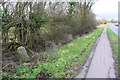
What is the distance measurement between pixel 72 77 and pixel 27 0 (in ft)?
18.9

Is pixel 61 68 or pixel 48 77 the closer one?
pixel 48 77

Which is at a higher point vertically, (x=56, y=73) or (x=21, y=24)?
(x=21, y=24)

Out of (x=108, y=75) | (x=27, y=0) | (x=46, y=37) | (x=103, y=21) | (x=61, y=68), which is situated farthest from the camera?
(x=103, y=21)

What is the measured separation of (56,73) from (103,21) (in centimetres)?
6741

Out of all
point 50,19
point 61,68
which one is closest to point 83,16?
point 50,19

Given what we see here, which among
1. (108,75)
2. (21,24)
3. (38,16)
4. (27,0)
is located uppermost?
(27,0)

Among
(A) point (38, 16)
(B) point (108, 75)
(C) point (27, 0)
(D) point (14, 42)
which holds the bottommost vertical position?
(B) point (108, 75)

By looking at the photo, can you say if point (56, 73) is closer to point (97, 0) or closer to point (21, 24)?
point (21, 24)

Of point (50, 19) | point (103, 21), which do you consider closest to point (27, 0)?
point (50, 19)

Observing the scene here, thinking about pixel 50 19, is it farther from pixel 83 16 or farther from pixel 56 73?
pixel 83 16

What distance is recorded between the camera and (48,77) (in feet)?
16.3

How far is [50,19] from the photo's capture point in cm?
1062

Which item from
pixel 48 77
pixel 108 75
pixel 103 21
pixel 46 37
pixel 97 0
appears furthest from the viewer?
pixel 103 21

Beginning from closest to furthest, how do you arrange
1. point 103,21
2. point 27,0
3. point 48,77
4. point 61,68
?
point 48,77 → point 61,68 → point 27,0 → point 103,21
